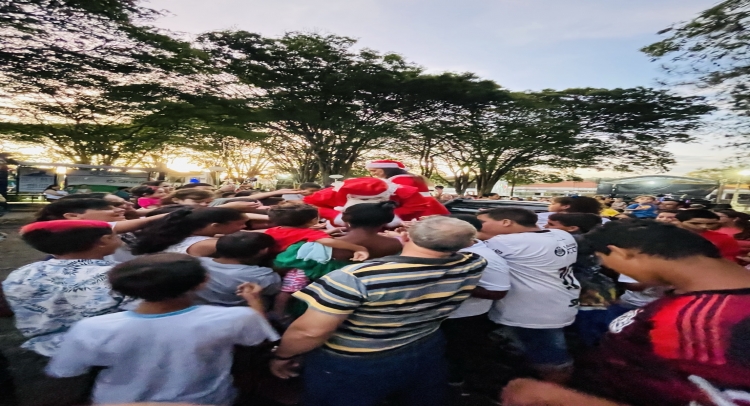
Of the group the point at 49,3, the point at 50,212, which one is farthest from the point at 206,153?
the point at 50,212

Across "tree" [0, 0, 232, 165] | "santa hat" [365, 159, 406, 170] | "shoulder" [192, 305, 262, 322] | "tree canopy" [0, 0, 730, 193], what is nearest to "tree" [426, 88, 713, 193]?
"tree canopy" [0, 0, 730, 193]

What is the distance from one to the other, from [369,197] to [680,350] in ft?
6.50

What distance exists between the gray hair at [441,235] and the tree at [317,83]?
13.4 m

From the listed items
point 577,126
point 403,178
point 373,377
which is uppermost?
point 577,126

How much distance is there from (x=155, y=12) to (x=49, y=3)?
7.99 ft

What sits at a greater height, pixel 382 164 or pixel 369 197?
pixel 382 164

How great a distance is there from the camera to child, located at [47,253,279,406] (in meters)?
1.45

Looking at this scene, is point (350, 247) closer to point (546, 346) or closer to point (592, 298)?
point (546, 346)

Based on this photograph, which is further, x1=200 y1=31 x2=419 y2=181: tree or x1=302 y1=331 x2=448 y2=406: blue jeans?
x1=200 y1=31 x2=419 y2=181: tree

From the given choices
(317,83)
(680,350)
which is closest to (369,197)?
(680,350)

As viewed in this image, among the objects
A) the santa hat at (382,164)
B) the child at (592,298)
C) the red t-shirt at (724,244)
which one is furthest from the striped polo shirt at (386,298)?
the red t-shirt at (724,244)

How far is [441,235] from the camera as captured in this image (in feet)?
5.52

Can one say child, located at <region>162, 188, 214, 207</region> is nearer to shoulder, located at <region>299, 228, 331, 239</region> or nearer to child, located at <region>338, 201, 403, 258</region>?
shoulder, located at <region>299, 228, 331, 239</region>

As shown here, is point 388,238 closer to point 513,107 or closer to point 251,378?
point 251,378
